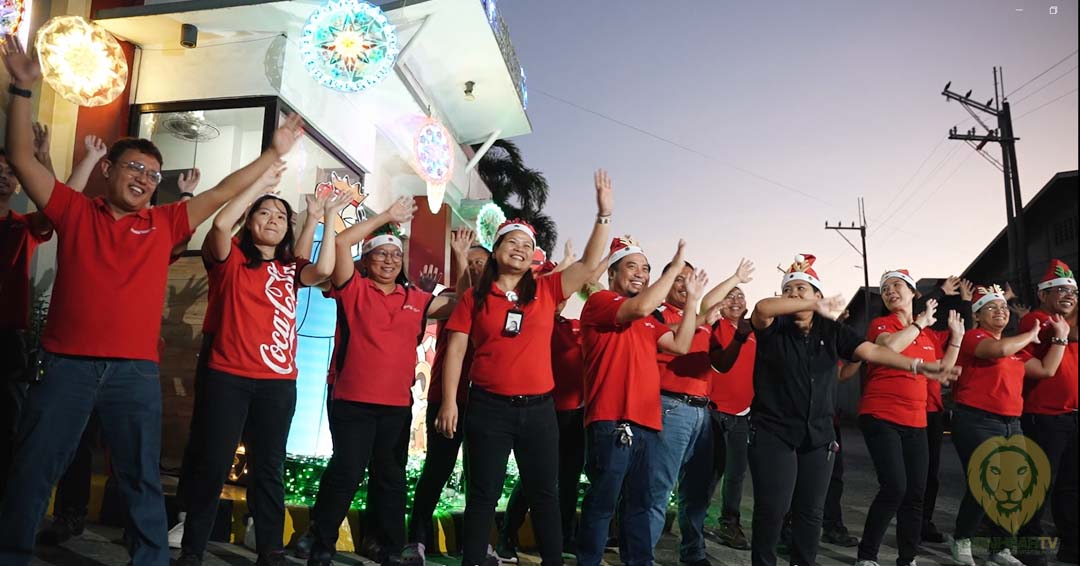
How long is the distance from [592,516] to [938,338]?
3.94 m

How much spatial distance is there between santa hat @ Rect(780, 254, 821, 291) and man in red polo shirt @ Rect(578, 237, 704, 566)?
0.71 m

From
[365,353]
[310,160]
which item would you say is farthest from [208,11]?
[365,353]

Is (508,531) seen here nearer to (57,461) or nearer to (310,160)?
(57,461)

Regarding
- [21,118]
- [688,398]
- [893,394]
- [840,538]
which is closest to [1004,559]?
[840,538]

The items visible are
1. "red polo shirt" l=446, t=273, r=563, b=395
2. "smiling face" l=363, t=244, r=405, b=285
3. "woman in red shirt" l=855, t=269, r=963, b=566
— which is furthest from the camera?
"woman in red shirt" l=855, t=269, r=963, b=566

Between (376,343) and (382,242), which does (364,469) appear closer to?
(376,343)

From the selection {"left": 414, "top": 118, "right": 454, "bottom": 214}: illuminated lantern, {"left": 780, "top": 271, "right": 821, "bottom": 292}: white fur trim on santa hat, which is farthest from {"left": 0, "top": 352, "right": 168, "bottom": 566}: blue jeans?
{"left": 414, "top": 118, "right": 454, "bottom": 214}: illuminated lantern

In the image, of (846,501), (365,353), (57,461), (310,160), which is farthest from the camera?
(310,160)

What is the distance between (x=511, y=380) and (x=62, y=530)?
2934 mm

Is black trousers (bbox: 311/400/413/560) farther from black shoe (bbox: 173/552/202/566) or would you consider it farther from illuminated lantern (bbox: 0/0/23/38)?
illuminated lantern (bbox: 0/0/23/38)

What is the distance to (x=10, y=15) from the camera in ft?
18.5

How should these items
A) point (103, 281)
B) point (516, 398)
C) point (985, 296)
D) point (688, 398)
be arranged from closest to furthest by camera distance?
point (103, 281), point (516, 398), point (688, 398), point (985, 296)

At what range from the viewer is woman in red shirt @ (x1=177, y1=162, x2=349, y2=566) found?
371cm

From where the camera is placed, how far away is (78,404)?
294 centimetres
